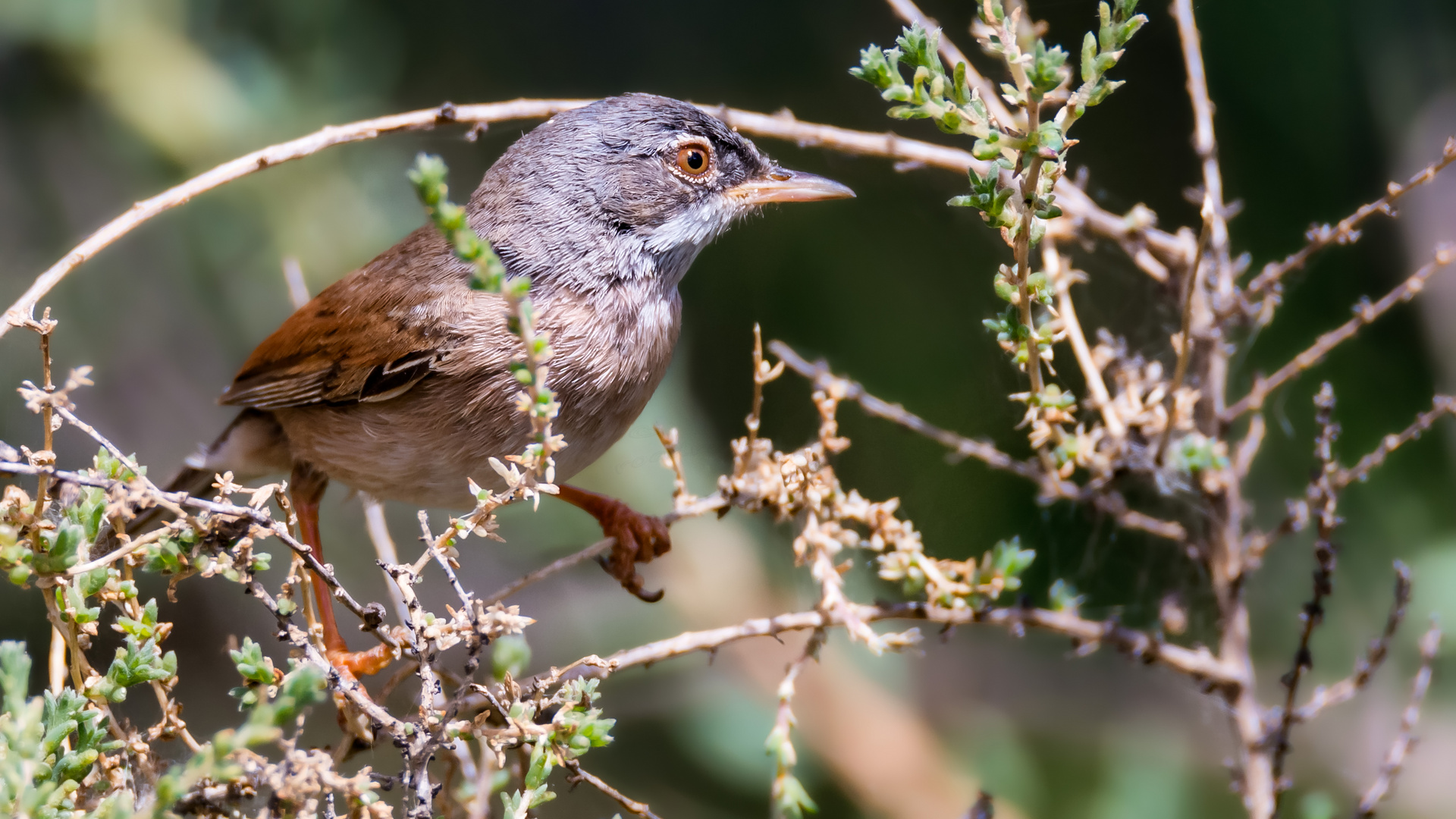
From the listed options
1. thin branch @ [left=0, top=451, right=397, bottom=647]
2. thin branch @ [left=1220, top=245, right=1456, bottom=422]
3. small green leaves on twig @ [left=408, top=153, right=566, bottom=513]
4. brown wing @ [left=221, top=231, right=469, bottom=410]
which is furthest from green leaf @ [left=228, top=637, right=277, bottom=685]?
thin branch @ [left=1220, top=245, right=1456, bottom=422]

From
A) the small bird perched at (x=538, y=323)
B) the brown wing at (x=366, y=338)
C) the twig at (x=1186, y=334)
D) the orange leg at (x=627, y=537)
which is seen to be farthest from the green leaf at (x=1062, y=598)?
the brown wing at (x=366, y=338)

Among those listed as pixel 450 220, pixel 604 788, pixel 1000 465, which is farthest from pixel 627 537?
pixel 450 220

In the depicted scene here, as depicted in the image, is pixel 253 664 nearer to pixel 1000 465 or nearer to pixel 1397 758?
pixel 1000 465

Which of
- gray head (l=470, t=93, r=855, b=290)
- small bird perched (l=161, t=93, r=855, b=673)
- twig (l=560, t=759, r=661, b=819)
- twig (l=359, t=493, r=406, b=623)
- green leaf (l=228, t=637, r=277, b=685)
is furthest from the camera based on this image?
gray head (l=470, t=93, r=855, b=290)

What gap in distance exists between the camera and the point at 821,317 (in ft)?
13.8

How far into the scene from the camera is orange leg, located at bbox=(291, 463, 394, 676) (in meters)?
2.73

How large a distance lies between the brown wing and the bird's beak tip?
824mm

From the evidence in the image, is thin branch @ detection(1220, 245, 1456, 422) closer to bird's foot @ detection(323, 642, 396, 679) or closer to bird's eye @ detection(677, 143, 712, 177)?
bird's eye @ detection(677, 143, 712, 177)

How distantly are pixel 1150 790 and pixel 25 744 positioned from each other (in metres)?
3.02

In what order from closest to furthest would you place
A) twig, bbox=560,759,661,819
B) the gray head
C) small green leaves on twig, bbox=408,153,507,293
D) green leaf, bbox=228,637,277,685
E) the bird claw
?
small green leaves on twig, bbox=408,153,507,293
green leaf, bbox=228,637,277,685
twig, bbox=560,759,661,819
the gray head
the bird claw

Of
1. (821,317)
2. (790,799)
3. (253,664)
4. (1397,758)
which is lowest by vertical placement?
(253,664)

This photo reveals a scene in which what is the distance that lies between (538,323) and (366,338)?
0.58 metres

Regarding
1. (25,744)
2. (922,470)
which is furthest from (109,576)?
(922,470)

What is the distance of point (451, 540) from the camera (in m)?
1.62
